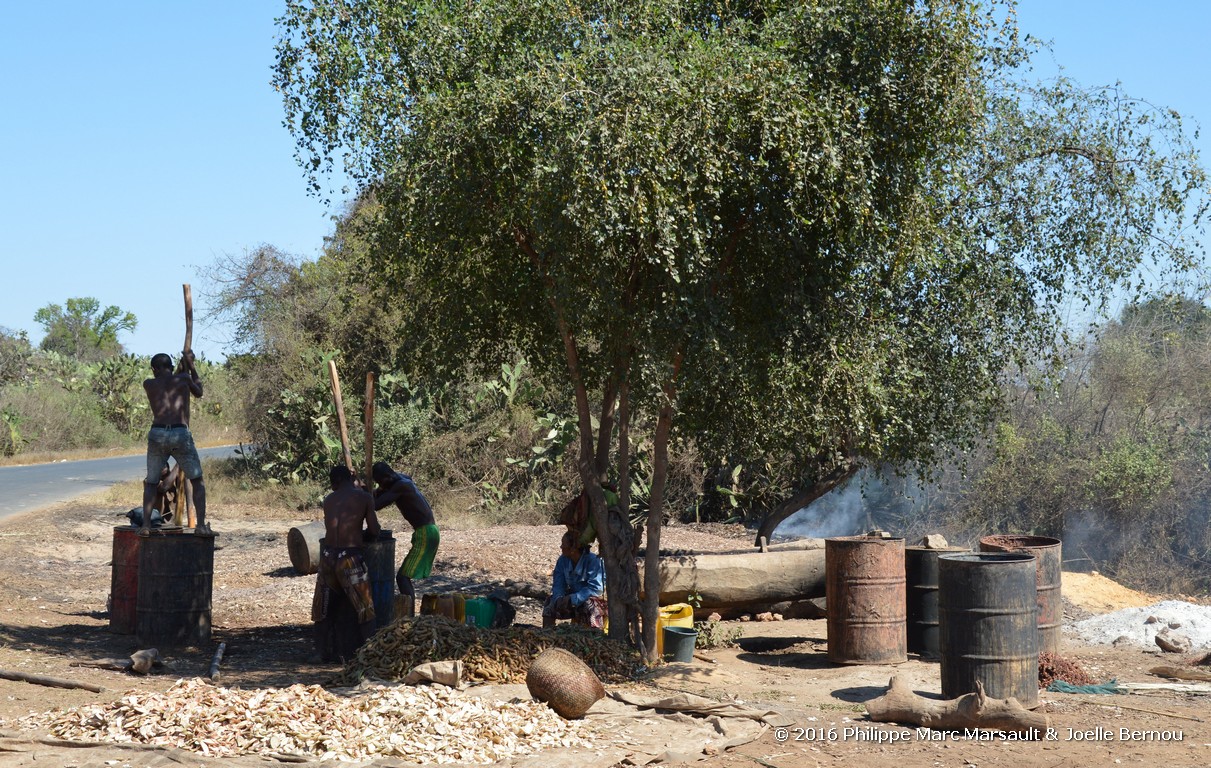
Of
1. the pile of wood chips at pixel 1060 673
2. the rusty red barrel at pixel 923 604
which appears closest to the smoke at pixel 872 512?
the rusty red barrel at pixel 923 604

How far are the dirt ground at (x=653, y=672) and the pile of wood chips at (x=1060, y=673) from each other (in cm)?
35

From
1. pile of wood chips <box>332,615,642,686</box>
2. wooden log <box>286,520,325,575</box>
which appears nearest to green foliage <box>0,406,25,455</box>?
wooden log <box>286,520,325,575</box>

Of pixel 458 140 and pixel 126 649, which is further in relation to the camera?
pixel 126 649

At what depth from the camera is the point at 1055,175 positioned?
11.2 m

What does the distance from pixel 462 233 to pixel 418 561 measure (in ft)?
10.1

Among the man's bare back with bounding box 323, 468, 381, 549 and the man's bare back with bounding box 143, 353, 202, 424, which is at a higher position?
the man's bare back with bounding box 143, 353, 202, 424

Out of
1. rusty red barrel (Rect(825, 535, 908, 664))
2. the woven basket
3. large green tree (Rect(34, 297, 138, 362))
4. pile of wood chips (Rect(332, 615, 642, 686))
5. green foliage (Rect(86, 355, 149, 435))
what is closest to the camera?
the woven basket

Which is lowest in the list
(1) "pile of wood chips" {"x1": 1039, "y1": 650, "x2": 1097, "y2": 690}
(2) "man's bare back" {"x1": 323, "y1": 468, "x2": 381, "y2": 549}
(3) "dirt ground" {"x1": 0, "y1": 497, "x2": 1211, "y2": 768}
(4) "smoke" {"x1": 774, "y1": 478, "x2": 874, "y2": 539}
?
(3) "dirt ground" {"x1": 0, "y1": 497, "x2": 1211, "y2": 768}

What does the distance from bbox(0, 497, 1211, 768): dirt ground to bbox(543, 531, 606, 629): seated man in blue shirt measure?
0.90 metres

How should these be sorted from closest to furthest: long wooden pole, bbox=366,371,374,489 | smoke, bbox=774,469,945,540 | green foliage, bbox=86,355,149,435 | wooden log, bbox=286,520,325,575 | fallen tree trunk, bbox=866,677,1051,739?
fallen tree trunk, bbox=866,677,1051,739, long wooden pole, bbox=366,371,374,489, wooden log, bbox=286,520,325,575, smoke, bbox=774,469,945,540, green foliage, bbox=86,355,149,435

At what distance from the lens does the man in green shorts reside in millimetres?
9688

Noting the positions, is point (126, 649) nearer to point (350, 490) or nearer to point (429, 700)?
point (350, 490)

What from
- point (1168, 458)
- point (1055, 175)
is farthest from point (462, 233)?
point (1168, 458)

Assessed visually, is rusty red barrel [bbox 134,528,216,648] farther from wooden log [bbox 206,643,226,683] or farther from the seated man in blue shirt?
the seated man in blue shirt
